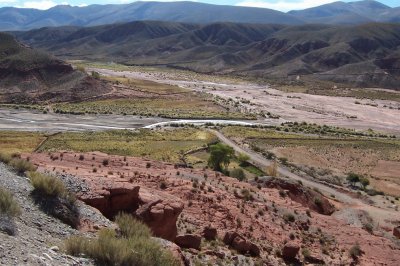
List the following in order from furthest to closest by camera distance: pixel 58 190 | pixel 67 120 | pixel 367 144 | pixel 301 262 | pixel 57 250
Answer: pixel 67 120, pixel 367 144, pixel 301 262, pixel 58 190, pixel 57 250

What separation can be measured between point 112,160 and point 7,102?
92.1 meters

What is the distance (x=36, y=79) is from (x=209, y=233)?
120 m

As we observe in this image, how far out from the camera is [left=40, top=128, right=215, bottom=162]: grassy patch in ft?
219

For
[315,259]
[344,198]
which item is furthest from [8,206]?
[344,198]

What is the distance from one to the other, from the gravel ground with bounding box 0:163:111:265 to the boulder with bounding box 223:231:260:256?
7.36 meters

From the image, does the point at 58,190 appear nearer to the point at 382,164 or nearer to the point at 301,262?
the point at 301,262

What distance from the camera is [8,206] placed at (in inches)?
588

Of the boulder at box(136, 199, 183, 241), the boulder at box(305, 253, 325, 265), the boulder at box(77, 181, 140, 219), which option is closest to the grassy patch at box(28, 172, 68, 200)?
the boulder at box(77, 181, 140, 219)

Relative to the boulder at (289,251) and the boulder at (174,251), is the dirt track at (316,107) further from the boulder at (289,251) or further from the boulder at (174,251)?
the boulder at (174,251)

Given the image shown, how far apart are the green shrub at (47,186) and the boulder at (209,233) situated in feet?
25.5

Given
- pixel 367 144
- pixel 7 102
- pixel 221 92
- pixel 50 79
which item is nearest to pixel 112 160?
pixel 367 144

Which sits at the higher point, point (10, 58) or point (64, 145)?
point (10, 58)

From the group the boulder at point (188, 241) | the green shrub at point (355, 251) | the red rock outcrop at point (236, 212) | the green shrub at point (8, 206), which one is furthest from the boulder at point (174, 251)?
the green shrub at point (355, 251)

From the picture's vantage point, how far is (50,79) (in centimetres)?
13712
